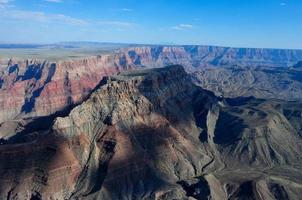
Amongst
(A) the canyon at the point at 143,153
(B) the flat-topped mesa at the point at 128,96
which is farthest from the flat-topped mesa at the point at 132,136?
(A) the canyon at the point at 143,153

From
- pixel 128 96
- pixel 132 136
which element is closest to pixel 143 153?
pixel 132 136

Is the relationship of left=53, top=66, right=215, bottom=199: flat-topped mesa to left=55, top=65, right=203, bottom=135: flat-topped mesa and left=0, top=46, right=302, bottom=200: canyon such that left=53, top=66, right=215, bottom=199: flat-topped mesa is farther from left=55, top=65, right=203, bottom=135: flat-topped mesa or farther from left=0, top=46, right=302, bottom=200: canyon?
left=0, top=46, right=302, bottom=200: canyon

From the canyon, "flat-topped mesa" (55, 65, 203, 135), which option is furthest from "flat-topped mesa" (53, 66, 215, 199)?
the canyon

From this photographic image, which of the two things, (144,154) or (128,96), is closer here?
(144,154)

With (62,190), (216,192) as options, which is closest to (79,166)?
(62,190)

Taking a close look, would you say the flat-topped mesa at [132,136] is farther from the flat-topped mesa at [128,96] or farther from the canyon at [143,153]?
the canyon at [143,153]

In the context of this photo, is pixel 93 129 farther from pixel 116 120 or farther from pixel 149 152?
pixel 149 152

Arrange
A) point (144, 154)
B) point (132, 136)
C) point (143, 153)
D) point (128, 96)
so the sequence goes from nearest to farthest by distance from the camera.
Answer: point (144, 154) < point (143, 153) < point (132, 136) < point (128, 96)

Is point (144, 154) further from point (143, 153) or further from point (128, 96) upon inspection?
point (128, 96)

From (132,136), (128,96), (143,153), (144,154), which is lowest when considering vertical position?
(144,154)
